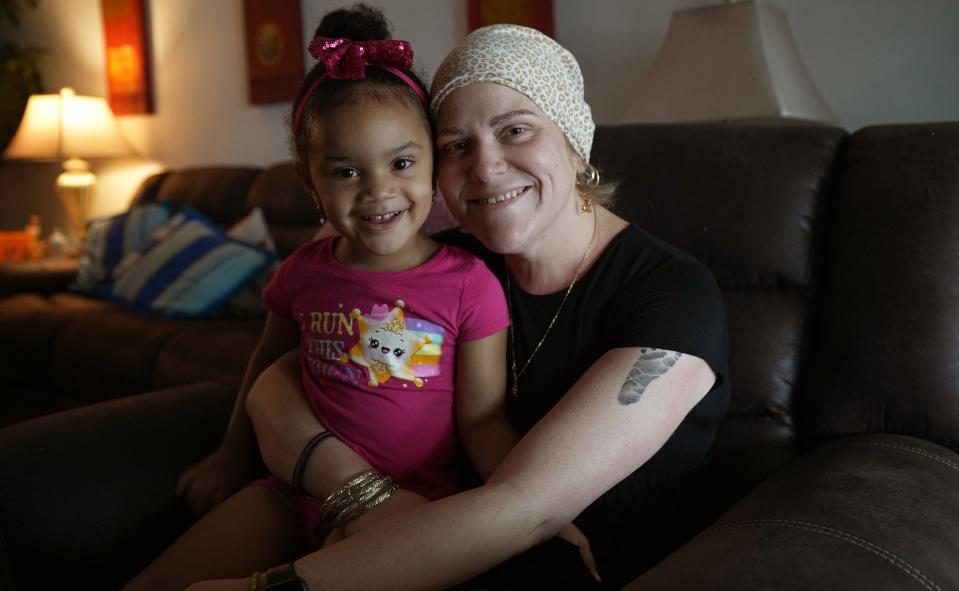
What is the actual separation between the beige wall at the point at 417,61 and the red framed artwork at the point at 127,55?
0.06m

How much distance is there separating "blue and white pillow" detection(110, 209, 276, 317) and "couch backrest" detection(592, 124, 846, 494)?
6.45ft

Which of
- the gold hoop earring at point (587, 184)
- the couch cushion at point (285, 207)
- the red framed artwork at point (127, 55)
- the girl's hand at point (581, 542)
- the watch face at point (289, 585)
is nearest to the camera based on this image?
the watch face at point (289, 585)

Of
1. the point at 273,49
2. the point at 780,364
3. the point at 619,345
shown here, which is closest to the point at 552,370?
the point at 619,345

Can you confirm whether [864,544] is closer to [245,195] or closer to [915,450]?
[915,450]

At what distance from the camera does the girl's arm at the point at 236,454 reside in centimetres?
131

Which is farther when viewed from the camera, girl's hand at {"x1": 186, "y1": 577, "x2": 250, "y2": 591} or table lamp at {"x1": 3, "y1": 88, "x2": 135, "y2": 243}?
table lamp at {"x1": 3, "y1": 88, "x2": 135, "y2": 243}

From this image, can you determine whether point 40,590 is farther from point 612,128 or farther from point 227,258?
point 227,258

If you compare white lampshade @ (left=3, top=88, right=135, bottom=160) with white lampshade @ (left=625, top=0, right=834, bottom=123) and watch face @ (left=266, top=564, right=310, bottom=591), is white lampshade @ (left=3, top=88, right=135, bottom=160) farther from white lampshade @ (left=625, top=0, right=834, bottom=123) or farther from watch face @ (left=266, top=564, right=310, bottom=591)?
watch face @ (left=266, top=564, right=310, bottom=591)

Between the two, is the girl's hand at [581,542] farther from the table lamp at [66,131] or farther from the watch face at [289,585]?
the table lamp at [66,131]

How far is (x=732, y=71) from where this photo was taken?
2.01 m

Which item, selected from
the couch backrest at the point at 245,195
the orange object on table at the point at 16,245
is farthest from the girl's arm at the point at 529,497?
the orange object on table at the point at 16,245

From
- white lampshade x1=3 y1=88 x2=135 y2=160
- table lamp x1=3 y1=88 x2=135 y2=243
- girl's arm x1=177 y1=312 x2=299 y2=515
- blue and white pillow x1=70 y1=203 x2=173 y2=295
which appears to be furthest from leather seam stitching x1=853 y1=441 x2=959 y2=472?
white lampshade x1=3 y1=88 x2=135 y2=160

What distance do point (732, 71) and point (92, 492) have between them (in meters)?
1.72

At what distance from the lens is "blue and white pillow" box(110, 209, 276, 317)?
2.95 metres
